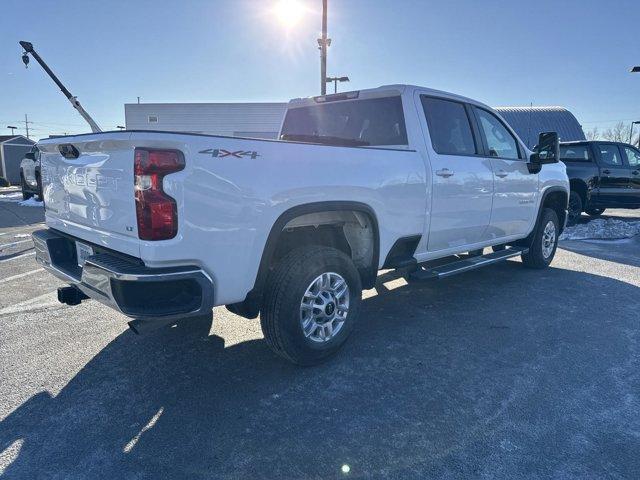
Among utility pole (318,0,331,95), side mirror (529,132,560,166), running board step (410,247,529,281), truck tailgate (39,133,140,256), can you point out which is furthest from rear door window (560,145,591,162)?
truck tailgate (39,133,140,256)

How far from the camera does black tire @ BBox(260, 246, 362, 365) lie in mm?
2973

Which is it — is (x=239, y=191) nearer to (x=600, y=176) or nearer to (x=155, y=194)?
(x=155, y=194)

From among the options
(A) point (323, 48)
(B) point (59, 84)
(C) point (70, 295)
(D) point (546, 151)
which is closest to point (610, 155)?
(D) point (546, 151)

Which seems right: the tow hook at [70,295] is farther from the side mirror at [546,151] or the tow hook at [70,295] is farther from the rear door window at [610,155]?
the rear door window at [610,155]

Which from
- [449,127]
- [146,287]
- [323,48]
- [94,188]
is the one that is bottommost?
[146,287]

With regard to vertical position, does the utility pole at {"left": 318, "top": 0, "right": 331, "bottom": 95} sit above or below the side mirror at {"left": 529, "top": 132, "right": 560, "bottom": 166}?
above

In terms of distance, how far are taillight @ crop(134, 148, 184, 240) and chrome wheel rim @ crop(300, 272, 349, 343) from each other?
1.06 meters

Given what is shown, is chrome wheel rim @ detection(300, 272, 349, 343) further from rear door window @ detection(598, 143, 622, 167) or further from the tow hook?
rear door window @ detection(598, 143, 622, 167)

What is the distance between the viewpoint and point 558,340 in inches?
150

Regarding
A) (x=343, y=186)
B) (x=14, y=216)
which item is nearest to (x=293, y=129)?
(x=343, y=186)

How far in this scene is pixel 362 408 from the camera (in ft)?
9.09

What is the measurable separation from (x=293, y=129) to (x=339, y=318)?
2462mm

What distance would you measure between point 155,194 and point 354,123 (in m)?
2.48

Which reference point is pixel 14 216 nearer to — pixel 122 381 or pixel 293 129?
pixel 293 129
